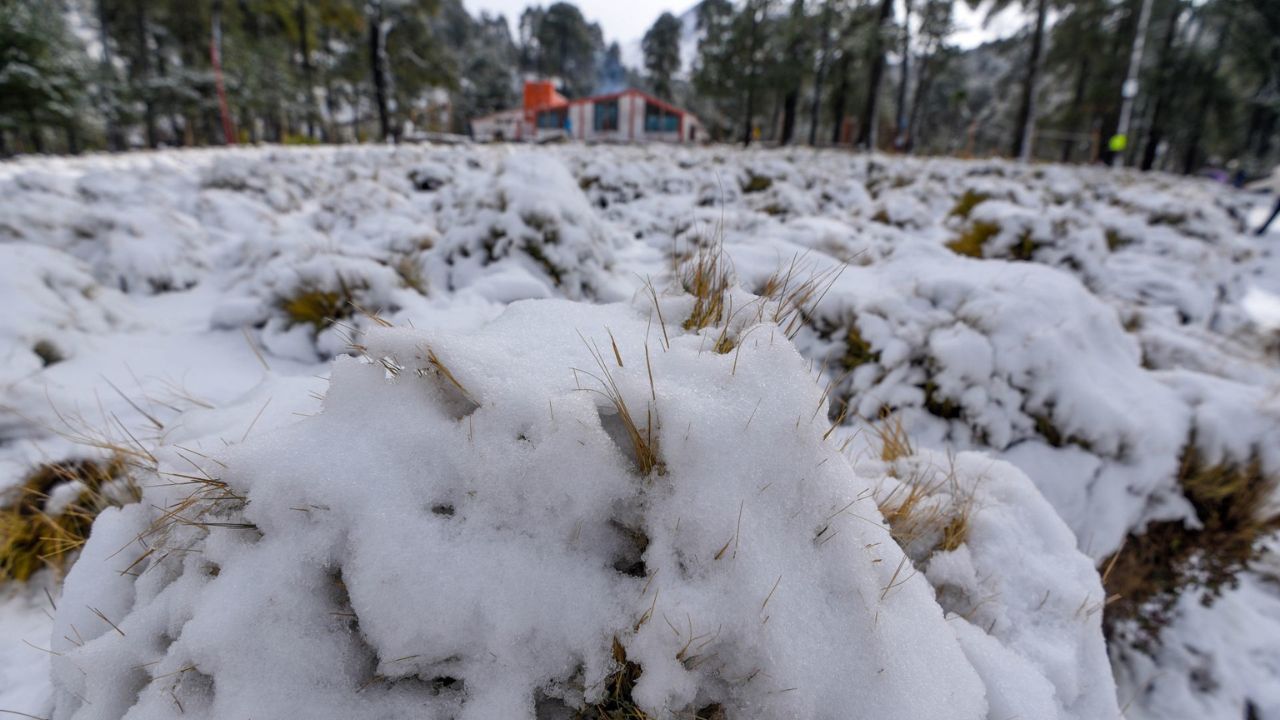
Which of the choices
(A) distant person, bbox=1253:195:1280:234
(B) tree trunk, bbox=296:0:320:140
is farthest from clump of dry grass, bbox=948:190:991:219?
(B) tree trunk, bbox=296:0:320:140

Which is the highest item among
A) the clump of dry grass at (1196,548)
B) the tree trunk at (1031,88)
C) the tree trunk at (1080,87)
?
the tree trunk at (1080,87)

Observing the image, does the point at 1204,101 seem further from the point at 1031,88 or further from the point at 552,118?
the point at 552,118

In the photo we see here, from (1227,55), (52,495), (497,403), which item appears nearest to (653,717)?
(497,403)

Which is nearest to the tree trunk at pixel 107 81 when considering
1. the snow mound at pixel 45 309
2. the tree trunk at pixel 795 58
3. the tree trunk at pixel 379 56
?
the tree trunk at pixel 379 56

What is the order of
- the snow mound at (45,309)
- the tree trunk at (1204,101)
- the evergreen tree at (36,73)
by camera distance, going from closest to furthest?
1. the snow mound at (45,309)
2. the evergreen tree at (36,73)
3. the tree trunk at (1204,101)

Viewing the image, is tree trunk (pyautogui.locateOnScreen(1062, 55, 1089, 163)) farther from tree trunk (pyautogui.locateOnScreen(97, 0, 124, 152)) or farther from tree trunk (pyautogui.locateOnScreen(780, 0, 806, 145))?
tree trunk (pyautogui.locateOnScreen(97, 0, 124, 152))

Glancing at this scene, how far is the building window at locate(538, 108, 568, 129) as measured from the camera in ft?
118

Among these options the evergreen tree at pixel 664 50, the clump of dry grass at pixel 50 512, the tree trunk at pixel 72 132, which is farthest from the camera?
the evergreen tree at pixel 664 50

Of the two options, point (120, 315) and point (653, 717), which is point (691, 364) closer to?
point (653, 717)

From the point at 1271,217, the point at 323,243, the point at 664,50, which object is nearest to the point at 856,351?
the point at 323,243

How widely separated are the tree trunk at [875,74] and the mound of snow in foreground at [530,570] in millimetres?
17923

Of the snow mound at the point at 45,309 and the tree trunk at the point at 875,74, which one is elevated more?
the tree trunk at the point at 875,74

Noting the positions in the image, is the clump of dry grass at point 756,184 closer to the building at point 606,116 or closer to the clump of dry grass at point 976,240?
the clump of dry grass at point 976,240

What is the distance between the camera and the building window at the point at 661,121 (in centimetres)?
3575
